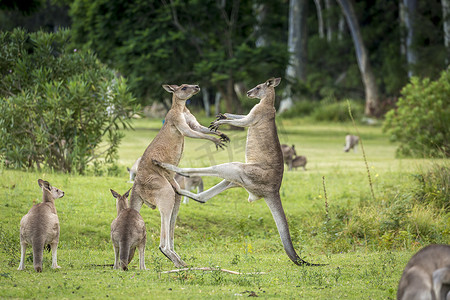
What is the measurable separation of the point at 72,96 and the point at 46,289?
27.7 ft

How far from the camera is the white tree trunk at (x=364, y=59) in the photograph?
119ft

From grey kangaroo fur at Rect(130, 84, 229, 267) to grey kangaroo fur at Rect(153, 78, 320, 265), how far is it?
0.45ft

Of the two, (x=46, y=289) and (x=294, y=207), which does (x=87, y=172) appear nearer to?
(x=294, y=207)

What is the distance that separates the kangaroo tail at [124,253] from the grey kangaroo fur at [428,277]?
3236 millimetres

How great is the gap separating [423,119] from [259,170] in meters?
13.2

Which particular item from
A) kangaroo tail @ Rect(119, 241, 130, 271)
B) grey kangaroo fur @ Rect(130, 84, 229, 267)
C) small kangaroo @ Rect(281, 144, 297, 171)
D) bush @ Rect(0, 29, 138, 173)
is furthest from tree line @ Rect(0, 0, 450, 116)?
kangaroo tail @ Rect(119, 241, 130, 271)

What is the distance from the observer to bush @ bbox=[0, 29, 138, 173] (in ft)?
47.5

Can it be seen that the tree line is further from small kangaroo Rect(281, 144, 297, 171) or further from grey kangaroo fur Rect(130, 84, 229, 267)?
grey kangaroo fur Rect(130, 84, 229, 267)

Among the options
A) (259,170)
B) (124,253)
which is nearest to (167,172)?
(259,170)

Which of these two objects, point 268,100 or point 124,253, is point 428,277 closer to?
point 124,253

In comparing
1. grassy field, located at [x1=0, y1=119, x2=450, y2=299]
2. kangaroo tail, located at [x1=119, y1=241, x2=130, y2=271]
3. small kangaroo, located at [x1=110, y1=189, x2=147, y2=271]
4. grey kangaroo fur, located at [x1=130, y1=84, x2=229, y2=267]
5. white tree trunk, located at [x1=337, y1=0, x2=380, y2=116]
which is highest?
white tree trunk, located at [x1=337, y1=0, x2=380, y2=116]

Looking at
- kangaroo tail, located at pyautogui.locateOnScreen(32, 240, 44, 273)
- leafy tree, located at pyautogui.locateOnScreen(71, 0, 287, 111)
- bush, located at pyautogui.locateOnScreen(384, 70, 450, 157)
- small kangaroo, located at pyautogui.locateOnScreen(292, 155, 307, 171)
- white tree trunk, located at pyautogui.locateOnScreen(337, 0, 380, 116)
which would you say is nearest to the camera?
kangaroo tail, located at pyautogui.locateOnScreen(32, 240, 44, 273)

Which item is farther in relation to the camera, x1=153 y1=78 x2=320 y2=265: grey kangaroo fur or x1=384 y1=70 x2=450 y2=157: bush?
x1=384 y1=70 x2=450 y2=157: bush

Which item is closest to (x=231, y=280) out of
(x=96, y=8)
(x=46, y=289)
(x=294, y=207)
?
(x=46, y=289)
